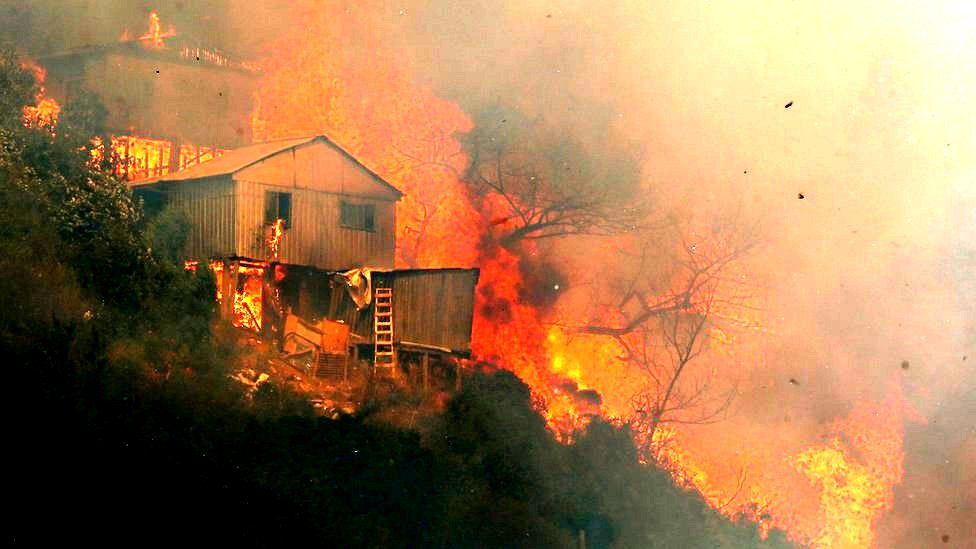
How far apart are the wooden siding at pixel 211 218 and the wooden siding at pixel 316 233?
0.26 meters

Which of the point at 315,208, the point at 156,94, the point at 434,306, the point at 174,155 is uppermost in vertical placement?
the point at 156,94

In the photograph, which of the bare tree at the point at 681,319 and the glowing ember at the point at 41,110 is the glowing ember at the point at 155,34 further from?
the bare tree at the point at 681,319

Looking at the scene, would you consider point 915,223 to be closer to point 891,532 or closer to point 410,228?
point 891,532

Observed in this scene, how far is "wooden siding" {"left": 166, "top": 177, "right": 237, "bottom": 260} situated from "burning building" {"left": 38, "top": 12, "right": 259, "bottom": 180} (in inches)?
156

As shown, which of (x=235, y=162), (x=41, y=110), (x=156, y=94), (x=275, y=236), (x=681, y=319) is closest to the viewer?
(x=275, y=236)

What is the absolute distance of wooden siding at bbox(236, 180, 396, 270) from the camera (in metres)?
26.9

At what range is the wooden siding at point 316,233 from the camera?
2694 cm

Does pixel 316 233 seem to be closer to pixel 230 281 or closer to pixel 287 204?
pixel 287 204

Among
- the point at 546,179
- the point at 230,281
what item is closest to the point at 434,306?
the point at 230,281

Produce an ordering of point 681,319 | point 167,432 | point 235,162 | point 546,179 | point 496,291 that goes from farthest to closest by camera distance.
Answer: point 681,319, point 546,179, point 496,291, point 235,162, point 167,432

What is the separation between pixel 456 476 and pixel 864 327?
2596 cm

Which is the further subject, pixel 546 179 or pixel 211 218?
pixel 546 179

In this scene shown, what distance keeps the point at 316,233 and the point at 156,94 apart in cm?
859

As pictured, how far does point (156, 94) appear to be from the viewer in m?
32.7
